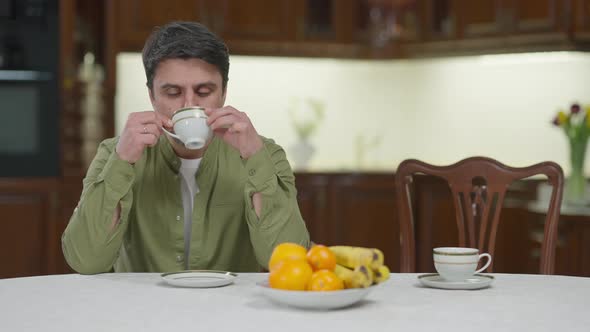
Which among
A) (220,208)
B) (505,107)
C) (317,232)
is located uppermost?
(505,107)

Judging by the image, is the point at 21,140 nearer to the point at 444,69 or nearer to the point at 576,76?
the point at 444,69

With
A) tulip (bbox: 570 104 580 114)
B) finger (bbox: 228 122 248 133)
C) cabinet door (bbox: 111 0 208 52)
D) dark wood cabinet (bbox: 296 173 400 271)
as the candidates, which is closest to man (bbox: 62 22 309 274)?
finger (bbox: 228 122 248 133)

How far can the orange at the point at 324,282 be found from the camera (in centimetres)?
127

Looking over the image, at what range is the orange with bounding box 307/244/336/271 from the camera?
1.31m

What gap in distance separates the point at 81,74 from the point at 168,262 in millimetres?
2649

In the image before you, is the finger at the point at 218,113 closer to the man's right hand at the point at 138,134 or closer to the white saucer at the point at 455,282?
the man's right hand at the point at 138,134

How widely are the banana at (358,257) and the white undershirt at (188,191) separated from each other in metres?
0.63

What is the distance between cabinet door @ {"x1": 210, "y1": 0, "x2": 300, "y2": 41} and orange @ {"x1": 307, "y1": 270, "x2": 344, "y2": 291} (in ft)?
11.0

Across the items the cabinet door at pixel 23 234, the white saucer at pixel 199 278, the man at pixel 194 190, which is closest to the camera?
the white saucer at pixel 199 278

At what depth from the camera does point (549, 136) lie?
464cm

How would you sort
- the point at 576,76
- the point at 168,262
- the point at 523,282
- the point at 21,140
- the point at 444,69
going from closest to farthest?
the point at 523,282 < the point at 168,262 < the point at 21,140 < the point at 576,76 < the point at 444,69

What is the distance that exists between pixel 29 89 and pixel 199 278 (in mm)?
2842

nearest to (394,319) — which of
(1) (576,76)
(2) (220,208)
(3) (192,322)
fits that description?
(3) (192,322)

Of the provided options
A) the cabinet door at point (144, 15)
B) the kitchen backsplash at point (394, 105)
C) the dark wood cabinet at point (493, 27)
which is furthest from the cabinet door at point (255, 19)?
the dark wood cabinet at point (493, 27)
